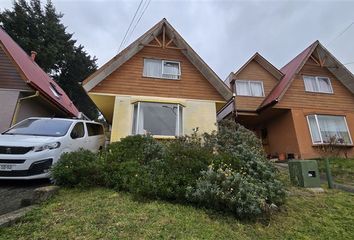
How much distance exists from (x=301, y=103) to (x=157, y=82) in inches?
387

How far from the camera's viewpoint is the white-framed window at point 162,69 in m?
12.1

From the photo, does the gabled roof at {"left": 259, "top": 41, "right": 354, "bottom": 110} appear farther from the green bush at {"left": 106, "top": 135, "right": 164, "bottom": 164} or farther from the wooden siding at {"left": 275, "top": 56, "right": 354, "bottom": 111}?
the green bush at {"left": 106, "top": 135, "right": 164, "bottom": 164}

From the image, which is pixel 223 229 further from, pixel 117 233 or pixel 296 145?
pixel 296 145

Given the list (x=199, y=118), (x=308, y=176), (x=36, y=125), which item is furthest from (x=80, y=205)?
(x=199, y=118)

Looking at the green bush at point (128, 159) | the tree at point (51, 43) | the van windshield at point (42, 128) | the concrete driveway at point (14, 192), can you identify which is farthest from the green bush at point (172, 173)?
the tree at point (51, 43)

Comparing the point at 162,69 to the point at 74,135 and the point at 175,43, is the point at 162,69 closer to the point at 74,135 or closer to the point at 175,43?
the point at 175,43

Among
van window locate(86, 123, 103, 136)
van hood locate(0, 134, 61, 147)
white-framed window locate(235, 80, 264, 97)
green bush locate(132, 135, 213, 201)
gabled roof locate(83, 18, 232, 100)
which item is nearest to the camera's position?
green bush locate(132, 135, 213, 201)

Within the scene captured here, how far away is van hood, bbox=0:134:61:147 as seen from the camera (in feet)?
20.4

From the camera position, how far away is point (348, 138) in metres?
14.5

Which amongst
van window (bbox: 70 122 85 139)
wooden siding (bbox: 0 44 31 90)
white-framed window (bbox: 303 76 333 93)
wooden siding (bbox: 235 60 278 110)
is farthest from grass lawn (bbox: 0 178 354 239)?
white-framed window (bbox: 303 76 333 93)

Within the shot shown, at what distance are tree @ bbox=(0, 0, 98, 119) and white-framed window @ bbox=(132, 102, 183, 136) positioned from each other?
2182 cm

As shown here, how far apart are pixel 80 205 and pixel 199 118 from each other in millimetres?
7704

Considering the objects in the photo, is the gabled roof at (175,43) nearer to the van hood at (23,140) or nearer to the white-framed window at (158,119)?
the white-framed window at (158,119)

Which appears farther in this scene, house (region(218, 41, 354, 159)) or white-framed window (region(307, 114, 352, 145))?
house (region(218, 41, 354, 159))
